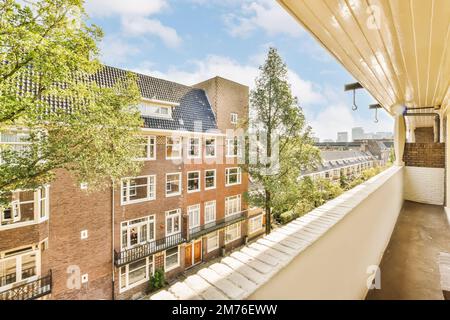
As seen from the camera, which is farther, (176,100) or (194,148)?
(176,100)

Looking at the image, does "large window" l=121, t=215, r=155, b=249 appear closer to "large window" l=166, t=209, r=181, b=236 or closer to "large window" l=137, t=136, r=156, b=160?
"large window" l=166, t=209, r=181, b=236

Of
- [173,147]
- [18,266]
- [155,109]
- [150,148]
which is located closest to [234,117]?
[173,147]

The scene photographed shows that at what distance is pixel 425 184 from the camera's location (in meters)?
5.39

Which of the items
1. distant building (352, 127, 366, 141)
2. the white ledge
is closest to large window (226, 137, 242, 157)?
the white ledge

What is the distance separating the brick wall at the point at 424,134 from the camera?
766 centimetres

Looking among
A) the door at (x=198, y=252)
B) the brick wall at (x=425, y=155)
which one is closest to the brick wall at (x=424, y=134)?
the brick wall at (x=425, y=155)

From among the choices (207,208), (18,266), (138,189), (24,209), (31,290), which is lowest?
(31,290)

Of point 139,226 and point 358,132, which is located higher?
point 358,132

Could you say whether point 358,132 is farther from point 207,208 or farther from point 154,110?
point 154,110

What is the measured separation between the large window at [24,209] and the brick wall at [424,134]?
43.8 feet

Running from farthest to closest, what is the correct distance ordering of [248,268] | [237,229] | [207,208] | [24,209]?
[237,229] < [207,208] < [24,209] < [248,268]

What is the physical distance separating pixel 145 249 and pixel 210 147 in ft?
19.6

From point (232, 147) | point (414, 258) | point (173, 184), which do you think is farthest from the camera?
→ point (232, 147)

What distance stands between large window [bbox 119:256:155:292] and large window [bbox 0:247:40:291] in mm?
2989
